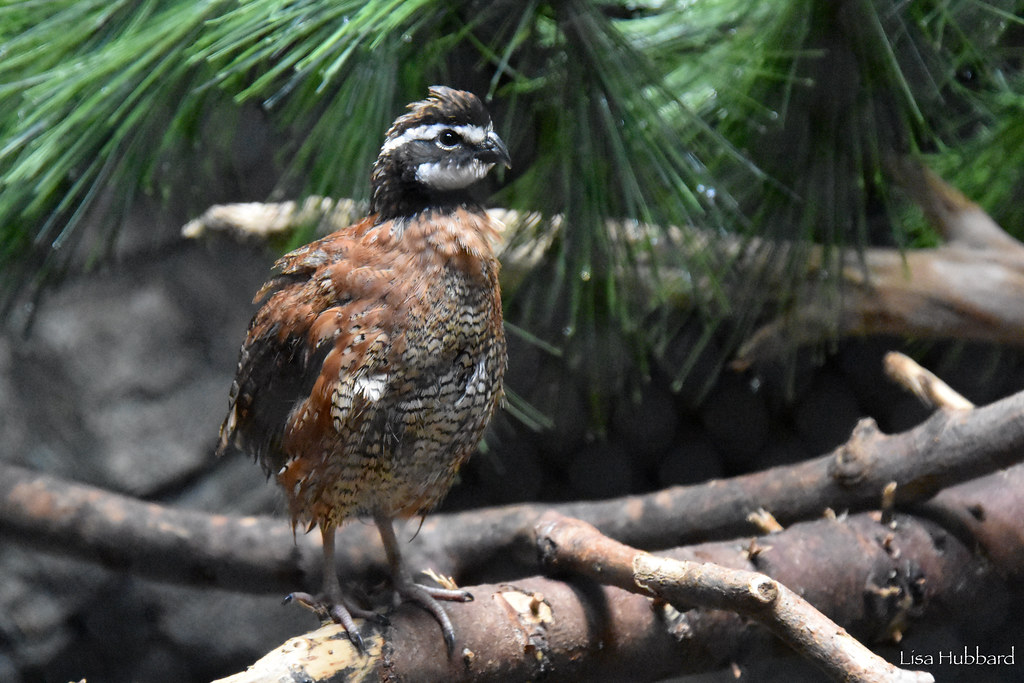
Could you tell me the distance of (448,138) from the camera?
3.18 feet

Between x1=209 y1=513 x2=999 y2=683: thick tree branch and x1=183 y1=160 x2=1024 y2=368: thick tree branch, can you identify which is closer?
x1=209 y1=513 x2=999 y2=683: thick tree branch

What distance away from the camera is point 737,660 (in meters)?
1.19

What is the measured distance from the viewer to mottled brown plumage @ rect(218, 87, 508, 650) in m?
0.96

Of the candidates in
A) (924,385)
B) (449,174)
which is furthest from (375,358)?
(924,385)

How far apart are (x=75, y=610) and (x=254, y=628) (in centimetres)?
43

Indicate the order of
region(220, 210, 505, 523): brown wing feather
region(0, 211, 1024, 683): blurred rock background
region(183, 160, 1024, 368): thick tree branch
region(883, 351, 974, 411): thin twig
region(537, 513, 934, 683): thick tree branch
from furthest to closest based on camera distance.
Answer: region(0, 211, 1024, 683): blurred rock background
region(183, 160, 1024, 368): thick tree branch
region(883, 351, 974, 411): thin twig
region(220, 210, 505, 523): brown wing feather
region(537, 513, 934, 683): thick tree branch

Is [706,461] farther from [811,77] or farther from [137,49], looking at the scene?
[137,49]

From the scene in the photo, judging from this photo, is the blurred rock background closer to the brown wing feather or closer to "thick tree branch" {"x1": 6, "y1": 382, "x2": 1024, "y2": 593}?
"thick tree branch" {"x1": 6, "y1": 382, "x2": 1024, "y2": 593}

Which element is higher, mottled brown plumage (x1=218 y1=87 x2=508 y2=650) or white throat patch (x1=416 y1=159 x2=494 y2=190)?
white throat patch (x1=416 y1=159 x2=494 y2=190)

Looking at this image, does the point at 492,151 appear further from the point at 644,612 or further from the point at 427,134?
the point at 644,612

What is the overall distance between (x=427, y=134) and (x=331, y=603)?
0.57m

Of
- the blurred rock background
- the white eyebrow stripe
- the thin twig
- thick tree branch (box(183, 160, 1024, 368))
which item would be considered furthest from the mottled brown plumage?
the blurred rock background

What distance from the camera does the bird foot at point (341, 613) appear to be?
970mm
